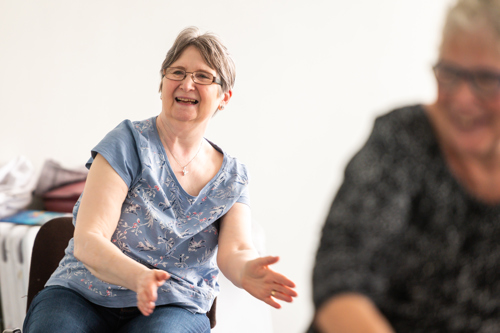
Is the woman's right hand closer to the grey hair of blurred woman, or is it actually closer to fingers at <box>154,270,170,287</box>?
fingers at <box>154,270,170,287</box>

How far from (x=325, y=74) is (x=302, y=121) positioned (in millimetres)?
275

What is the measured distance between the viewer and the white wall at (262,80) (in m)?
2.49

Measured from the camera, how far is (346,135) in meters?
2.57

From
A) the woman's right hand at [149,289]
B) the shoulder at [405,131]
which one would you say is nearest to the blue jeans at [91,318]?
the woman's right hand at [149,289]

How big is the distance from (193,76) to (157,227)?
447 millimetres

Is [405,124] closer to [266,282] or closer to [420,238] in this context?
[420,238]

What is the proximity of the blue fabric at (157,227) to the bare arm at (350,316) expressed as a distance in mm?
732

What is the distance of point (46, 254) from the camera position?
1468mm

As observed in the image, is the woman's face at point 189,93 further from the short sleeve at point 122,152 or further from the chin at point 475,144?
the chin at point 475,144

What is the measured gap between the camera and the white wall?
8.16 ft

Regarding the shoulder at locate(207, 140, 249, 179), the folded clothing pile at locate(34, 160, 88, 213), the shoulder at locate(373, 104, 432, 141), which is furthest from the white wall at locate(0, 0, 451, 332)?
the shoulder at locate(373, 104, 432, 141)

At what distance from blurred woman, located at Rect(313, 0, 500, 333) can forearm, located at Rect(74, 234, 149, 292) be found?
55 cm

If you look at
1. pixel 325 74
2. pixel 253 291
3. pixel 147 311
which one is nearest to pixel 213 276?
pixel 253 291

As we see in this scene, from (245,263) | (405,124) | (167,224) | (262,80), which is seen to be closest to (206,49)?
(167,224)
